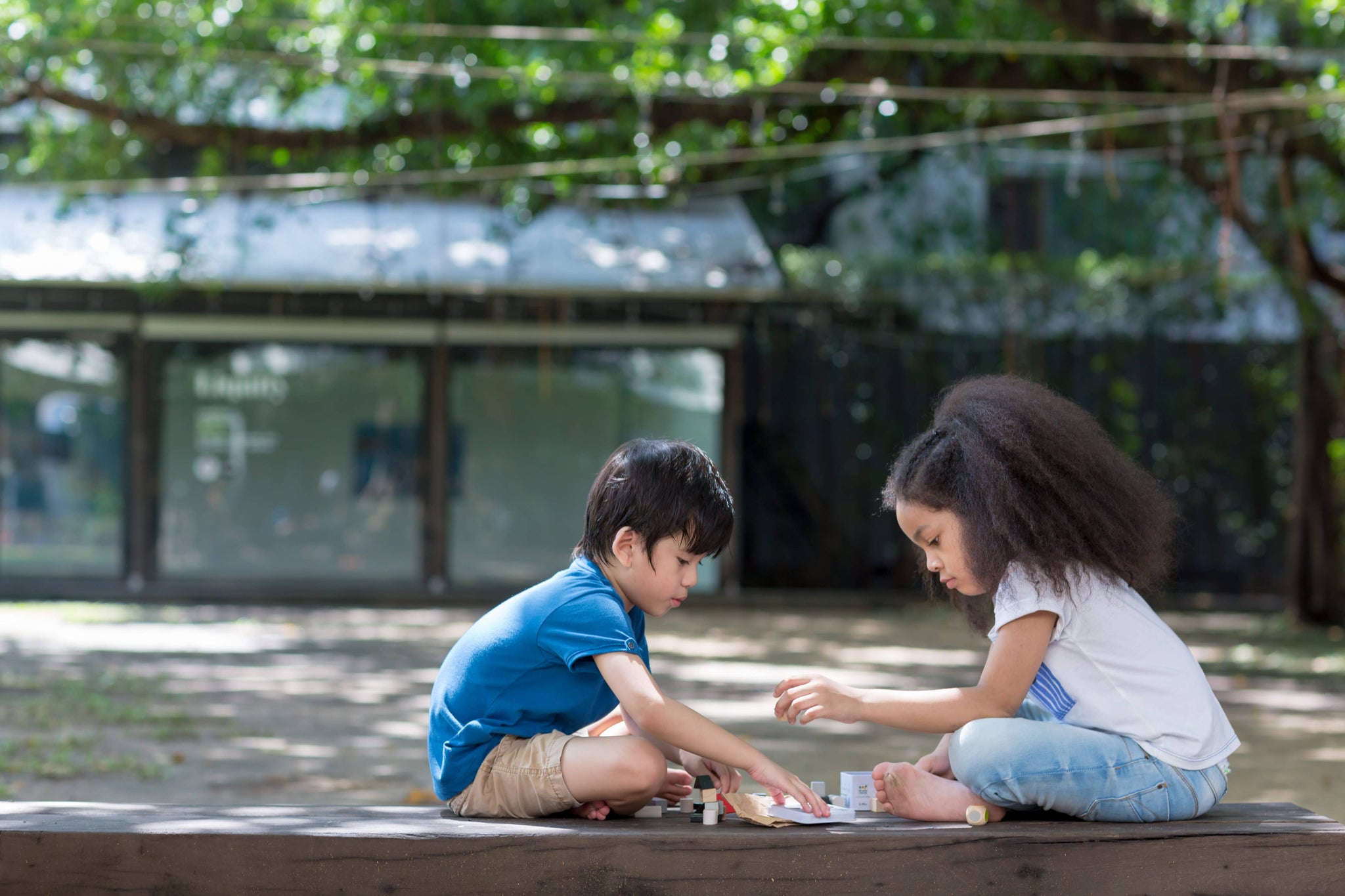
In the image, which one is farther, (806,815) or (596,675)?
(596,675)

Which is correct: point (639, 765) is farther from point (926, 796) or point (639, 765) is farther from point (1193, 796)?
point (1193, 796)

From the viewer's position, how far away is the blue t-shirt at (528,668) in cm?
261

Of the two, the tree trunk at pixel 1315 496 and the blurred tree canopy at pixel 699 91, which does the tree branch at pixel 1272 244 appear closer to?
the blurred tree canopy at pixel 699 91

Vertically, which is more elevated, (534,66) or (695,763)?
(534,66)

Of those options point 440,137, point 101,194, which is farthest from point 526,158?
point 101,194

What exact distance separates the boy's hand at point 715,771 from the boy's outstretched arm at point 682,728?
0.15 m

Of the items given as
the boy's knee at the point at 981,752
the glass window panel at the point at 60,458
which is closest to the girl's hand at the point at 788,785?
the boy's knee at the point at 981,752

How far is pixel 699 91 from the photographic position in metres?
8.58

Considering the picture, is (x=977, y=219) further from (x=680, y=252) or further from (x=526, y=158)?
(x=526, y=158)

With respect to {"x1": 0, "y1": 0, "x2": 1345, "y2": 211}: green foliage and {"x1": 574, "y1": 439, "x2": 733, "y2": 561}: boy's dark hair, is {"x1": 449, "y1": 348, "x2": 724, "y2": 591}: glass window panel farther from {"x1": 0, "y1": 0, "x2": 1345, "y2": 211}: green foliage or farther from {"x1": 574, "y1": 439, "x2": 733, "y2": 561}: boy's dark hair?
{"x1": 574, "y1": 439, "x2": 733, "y2": 561}: boy's dark hair

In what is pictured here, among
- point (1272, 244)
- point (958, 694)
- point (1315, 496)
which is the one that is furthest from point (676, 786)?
point (1315, 496)

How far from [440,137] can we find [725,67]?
2.57 m

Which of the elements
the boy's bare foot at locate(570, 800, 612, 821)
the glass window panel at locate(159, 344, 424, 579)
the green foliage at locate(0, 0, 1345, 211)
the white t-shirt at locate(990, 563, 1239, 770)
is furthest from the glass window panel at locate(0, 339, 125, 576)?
the white t-shirt at locate(990, 563, 1239, 770)

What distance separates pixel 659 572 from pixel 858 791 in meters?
0.62
